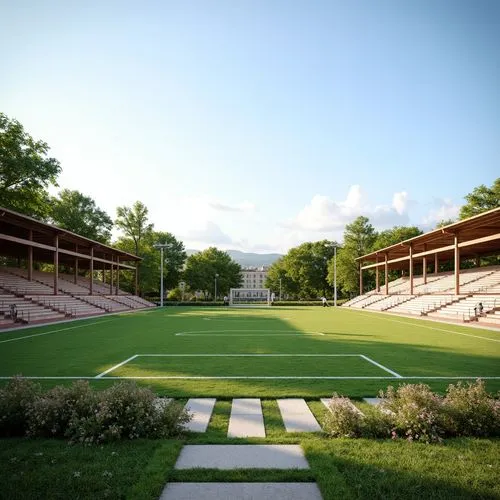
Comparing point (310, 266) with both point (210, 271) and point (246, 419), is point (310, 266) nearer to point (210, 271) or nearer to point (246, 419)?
point (210, 271)

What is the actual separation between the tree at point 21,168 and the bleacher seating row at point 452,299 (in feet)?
113

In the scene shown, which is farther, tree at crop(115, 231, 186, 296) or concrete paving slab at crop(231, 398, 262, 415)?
tree at crop(115, 231, 186, 296)

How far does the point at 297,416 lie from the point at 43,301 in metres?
27.1

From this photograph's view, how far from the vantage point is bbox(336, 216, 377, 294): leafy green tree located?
63094mm

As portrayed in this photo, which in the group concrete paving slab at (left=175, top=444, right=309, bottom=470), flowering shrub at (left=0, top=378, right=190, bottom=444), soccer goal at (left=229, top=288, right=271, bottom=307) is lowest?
soccer goal at (left=229, top=288, right=271, bottom=307)

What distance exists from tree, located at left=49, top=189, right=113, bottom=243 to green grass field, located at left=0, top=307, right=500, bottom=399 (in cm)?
4042

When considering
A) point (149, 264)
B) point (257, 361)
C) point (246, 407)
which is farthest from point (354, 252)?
point (246, 407)

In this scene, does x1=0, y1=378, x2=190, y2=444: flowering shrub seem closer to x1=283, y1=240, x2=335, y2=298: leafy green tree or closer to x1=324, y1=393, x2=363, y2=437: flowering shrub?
x1=324, y1=393, x2=363, y2=437: flowering shrub

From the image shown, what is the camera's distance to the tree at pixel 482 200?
1834 inches

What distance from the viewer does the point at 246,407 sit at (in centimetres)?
638

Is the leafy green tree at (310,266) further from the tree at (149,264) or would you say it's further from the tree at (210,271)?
the tree at (149,264)

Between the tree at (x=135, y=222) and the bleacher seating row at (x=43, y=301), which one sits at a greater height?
the tree at (x=135, y=222)

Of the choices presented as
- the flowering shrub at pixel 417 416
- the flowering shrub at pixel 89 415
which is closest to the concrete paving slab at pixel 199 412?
the flowering shrub at pixel 89 415

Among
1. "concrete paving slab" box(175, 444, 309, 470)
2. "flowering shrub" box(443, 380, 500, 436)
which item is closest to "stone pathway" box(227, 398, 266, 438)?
"concrete paving slab" box(175, 444, 309, 470)
